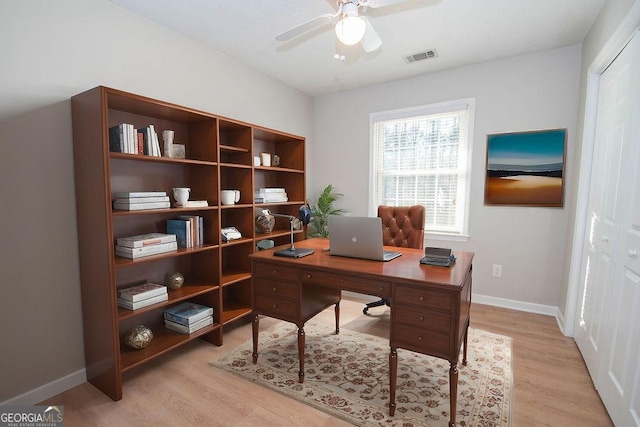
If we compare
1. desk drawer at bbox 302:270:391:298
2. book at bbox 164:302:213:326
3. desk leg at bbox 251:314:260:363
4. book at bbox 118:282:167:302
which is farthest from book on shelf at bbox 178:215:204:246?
desk drawer at bbox 302:270:391:298

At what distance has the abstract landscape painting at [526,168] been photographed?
2906 mm

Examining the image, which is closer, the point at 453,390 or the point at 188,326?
the point at 453,390

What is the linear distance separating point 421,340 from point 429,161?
252 cm

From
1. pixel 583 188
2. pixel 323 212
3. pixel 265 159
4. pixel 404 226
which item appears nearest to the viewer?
pixel 583 188

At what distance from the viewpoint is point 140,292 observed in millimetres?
2033

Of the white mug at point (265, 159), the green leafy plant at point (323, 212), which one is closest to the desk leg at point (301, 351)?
the white mug at point (265, 159)

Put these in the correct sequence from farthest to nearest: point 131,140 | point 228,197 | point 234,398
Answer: point 228,197 → point 131,140 → point 234,398

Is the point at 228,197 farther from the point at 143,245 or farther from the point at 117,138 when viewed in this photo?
the point at 117,138

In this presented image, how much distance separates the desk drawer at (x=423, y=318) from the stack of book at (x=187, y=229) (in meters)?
1.65

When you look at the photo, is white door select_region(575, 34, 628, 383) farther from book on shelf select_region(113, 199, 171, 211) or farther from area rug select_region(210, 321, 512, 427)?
book on shelf select_region(113, 199, 171, 211)

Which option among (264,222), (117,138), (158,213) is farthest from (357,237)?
(117,138)

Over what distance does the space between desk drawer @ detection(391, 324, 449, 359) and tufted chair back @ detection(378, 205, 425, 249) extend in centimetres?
114

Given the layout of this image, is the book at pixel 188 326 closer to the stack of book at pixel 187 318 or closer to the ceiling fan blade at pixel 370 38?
the stack of book at pixel 187 318

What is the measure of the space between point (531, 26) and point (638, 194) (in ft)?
5.81
